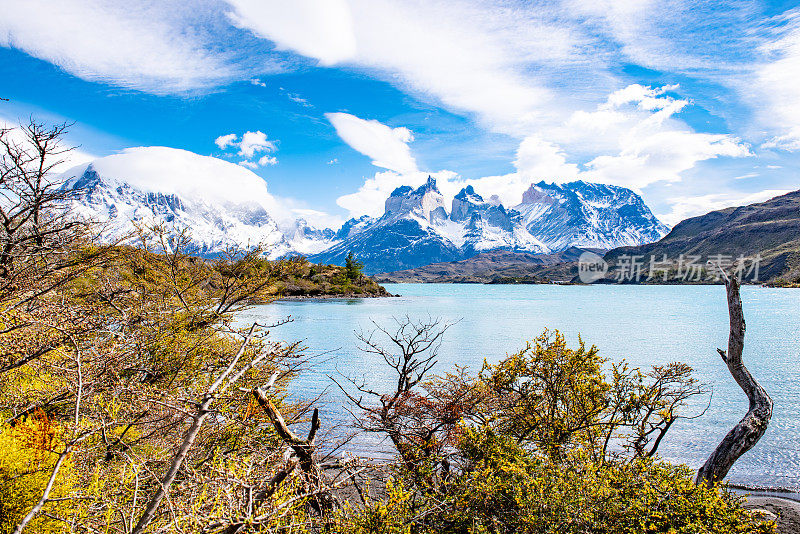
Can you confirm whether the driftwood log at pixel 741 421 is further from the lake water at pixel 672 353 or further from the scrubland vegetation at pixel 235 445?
the lake water at pixel 672 353

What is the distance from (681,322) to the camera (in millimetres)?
63000

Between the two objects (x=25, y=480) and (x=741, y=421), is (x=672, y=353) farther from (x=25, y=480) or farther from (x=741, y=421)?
(x=25, y=480)

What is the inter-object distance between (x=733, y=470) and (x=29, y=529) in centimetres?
2421

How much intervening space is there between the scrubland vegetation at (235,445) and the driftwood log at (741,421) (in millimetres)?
983

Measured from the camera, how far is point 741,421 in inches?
424

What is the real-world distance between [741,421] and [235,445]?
13545 mm

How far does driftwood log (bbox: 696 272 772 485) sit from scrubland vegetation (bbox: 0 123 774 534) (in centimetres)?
98

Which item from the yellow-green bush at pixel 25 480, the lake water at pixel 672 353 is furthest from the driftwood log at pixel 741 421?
the yellow-green bush at pixel 25 480

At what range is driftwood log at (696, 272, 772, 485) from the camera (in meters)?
10.7

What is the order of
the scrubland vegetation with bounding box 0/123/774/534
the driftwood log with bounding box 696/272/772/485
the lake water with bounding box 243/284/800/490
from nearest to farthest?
1. the scrubland vegetation with bounding box 0/123/774/534
2. the driftwood log with bounding box 696/272/772/485
3. the lake water with bounding box 243/284/800/490

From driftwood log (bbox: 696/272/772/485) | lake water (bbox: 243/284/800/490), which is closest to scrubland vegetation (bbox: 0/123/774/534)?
driftwood log (bbox: 696/272/772/485)

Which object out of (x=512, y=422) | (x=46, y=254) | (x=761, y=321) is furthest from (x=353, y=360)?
(x=761, y=321)

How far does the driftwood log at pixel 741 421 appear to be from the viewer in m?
10.7

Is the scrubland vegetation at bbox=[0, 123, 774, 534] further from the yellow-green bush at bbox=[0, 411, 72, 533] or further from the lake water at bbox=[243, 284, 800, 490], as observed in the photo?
the lake water at bbox=[243, 284, 800, 490]
